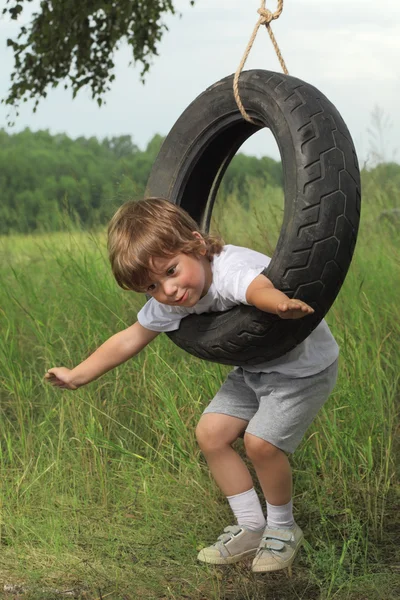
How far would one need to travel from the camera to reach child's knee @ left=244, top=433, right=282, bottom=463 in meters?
2.95

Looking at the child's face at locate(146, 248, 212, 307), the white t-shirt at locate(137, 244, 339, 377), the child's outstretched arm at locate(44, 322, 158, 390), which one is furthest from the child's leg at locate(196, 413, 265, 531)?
the child's face at locate(146, 248, 212, 307)

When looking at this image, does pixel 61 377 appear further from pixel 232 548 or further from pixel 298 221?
pixel 298 221

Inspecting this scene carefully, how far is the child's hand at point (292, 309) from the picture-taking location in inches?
99.2

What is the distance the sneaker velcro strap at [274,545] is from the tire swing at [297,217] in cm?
71

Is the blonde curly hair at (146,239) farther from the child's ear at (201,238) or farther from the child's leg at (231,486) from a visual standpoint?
the child's leg at (231,486)

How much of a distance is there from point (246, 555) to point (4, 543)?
46.3 inches

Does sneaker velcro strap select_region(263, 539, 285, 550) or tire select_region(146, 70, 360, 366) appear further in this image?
sneaker velcro strap select_region(263, 539, 285, 550)

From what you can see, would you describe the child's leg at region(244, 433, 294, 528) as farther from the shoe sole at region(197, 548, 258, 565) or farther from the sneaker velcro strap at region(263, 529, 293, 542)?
the shoe sole at region(197, 548, 258, 565)

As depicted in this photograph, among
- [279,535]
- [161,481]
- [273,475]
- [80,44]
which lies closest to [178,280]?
[273,475]

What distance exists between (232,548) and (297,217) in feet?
4.33

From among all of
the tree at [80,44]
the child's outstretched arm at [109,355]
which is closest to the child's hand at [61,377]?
the child's outstretched arm at [109,355]

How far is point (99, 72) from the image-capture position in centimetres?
891

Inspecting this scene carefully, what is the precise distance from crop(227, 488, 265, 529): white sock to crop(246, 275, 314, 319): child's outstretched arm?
2.70 feet

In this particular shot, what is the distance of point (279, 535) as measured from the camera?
3.13 metres
